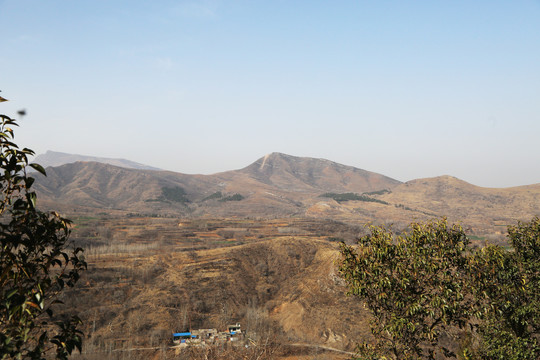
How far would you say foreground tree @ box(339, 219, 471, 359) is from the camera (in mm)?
10805

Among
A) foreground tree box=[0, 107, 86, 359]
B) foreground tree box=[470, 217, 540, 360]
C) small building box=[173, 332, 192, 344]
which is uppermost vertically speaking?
foreground tree box=[0, 107, 86, 359]

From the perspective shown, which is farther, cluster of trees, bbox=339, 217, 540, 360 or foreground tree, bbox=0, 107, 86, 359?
cluster of trees, bbox=339, 217, 540, 360

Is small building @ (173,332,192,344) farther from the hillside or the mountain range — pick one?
the hillside

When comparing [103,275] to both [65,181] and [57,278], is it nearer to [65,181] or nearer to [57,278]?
[57,278]

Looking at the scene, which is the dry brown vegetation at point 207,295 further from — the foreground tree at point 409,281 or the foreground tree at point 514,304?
the foreground tree at point 409,281

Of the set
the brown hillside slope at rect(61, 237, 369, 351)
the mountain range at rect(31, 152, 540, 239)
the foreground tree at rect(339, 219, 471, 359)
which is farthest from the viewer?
the mountain range at rect(31, 152, 540, 239)

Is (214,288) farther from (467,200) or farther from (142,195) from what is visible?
(467,200)

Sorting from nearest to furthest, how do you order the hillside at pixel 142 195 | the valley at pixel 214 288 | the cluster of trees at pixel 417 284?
the cluster of trees at pixel 417 284, the valley at pixel 214 288, the hillside at pixel 142 195

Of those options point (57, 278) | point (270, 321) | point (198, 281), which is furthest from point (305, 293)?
point (57, 278)

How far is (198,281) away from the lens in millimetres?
49500

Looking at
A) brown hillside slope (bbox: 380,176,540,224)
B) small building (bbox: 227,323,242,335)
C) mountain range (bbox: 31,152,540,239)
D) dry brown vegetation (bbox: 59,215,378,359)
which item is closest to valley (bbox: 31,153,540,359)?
dry brown vegetation (bbox: 59,215,378,359)

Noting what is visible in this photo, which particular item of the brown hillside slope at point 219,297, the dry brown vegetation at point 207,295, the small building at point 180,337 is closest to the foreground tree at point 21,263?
the dry brown vegetation at point 207,295

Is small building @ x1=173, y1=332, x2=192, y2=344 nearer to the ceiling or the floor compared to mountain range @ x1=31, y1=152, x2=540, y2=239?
nearer to the floor

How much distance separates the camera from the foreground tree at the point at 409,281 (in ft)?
35.4
